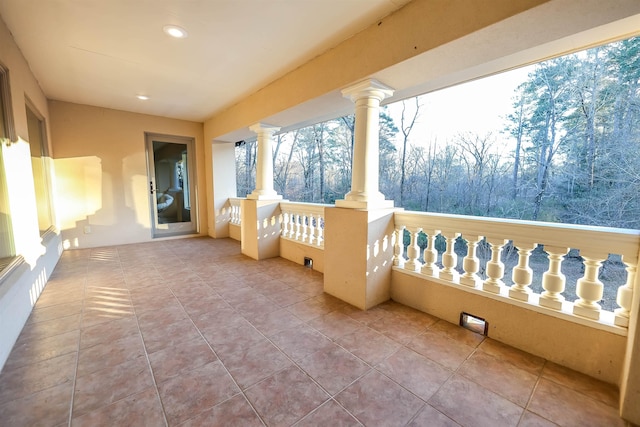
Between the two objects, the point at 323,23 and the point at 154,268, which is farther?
the point at 154,268

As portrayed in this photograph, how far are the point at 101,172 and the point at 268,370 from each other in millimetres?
5105

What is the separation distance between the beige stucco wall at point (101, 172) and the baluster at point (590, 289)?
20.5 ft

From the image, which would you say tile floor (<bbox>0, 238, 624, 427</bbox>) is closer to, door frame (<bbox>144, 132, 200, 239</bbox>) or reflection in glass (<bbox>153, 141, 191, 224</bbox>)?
door frame (<bbox>144, 132, 200, 239</bbox>)

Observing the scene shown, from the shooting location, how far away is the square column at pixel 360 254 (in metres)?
2.29

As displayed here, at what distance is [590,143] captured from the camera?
452 cm

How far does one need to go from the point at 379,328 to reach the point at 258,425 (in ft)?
3.73

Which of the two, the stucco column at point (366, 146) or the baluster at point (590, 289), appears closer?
the baluster at point (590, 289)

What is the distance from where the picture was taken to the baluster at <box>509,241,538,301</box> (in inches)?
67.7

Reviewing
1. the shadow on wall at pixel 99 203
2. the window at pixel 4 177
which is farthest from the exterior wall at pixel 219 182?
the window at pixel 4 177

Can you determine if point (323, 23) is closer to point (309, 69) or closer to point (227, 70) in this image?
point (309, 69)

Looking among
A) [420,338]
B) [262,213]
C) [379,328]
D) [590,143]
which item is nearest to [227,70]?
[262,213]

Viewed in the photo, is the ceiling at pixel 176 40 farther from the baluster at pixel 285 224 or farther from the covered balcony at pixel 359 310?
the baluster at pixel 285 224

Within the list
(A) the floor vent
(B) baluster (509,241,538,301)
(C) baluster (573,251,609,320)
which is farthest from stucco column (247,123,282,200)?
(C) baluster (573,251,609,320)

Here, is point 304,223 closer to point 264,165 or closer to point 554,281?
point 264,165
